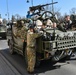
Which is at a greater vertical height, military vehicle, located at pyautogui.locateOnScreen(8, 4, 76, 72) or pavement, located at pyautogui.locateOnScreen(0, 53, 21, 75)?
military vehicle, located at pyautogui.locateOnScreen(8, 4, 76, 72)

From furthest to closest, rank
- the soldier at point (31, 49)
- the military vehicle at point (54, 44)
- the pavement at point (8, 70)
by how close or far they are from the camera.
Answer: the pavement at point (8, 70)
the soldier at point (31, 49)
the military vehicle at point (54, 44)

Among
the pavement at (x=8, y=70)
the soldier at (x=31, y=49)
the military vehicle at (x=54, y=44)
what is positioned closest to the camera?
the military vehicle at (x=54, y=44)

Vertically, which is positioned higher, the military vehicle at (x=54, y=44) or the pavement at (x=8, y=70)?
the military vehicle at (x=54, y=44)

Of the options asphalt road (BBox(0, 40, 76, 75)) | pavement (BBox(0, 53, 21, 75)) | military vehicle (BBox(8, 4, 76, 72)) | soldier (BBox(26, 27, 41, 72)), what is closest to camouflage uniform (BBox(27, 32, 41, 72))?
soldier (BBox(26, 27, 41, 72))

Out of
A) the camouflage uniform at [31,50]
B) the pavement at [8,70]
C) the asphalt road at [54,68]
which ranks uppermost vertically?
the camouflage uniform at [31,50]

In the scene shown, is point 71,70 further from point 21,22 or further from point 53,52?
point 21,22

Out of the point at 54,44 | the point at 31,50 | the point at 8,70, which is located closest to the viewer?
the point at 54,44

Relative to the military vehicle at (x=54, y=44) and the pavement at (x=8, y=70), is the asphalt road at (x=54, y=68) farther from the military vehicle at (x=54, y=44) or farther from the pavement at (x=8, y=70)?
the military vehicle at (x=54, y=44)

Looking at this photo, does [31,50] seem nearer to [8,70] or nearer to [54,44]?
[54,44]

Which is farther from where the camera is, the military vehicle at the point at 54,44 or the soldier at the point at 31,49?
the soldier at the point at 31,49

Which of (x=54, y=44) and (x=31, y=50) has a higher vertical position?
(x=54, y=44)

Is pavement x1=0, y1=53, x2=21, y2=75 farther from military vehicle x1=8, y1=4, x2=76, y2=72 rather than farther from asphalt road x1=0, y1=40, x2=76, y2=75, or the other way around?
military vehicle x1=8, y1=4, x2=76, y2=72

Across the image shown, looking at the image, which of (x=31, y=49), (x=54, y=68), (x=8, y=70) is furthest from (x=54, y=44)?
(x=8, y=70)

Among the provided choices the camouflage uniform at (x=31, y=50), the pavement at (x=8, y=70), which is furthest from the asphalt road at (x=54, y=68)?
the camouflage uniform at (x=31, y=50)
